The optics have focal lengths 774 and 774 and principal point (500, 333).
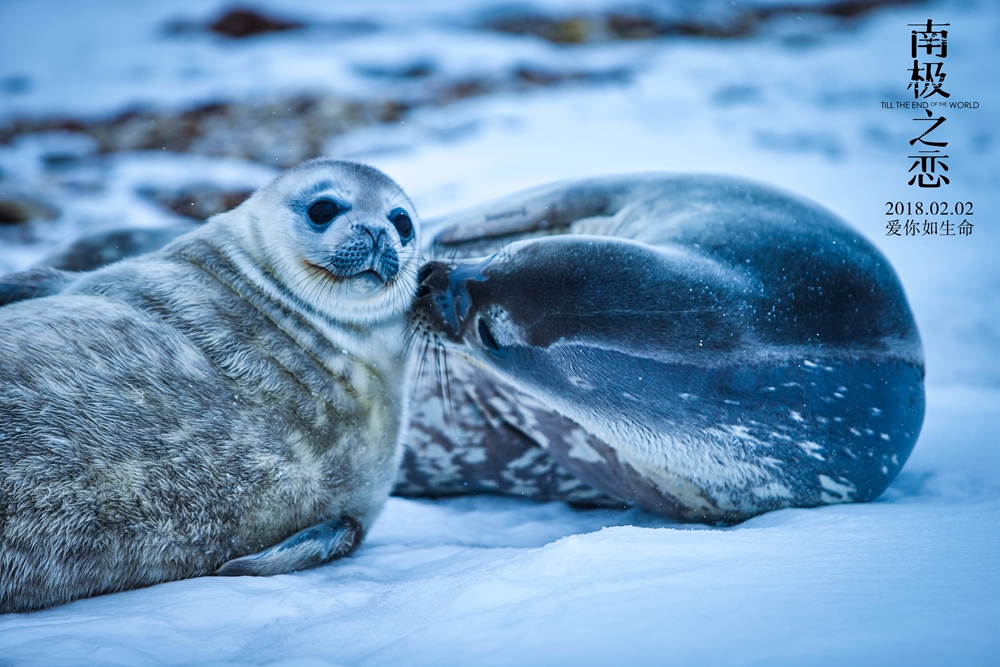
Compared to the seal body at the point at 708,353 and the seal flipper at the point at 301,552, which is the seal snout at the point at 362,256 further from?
the seal flipper at the point at 301,552

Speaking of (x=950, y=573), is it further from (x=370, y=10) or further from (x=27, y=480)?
(x=370, y=10)

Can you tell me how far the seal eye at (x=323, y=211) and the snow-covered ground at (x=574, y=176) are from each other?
0.91 metres

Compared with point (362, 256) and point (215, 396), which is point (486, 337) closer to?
point (362, 256)

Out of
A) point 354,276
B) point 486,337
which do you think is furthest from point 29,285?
point 486,337

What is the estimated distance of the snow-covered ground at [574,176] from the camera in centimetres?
116

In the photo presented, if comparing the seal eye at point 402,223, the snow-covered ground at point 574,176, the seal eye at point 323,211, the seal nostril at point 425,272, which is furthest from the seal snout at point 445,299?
the snow-covered ground at point 574,176

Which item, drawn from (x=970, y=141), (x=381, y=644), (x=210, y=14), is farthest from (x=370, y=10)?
(x=381, y=644)

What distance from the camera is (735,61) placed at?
8.34 metres

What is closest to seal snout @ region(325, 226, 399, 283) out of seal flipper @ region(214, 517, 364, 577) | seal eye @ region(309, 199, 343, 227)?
seal eye @ region(309, 199, 343, 227)

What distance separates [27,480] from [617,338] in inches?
53.2

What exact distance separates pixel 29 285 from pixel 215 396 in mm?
853

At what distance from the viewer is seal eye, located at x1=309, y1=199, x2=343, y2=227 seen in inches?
84.5

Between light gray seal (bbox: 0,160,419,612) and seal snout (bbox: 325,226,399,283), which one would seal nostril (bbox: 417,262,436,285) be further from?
seal snout (bbox: 325,226,399,283)

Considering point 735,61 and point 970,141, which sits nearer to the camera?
point 970,141
